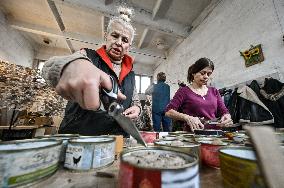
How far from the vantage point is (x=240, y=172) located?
1.01ft

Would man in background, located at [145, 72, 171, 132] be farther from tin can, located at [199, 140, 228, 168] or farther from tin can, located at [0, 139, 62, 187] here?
tin can, located at [0, 139, 62, 187]

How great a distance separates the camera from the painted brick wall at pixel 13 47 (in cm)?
506

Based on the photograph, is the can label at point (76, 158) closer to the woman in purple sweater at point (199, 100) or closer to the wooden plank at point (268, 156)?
Result: the wooden plank at point (268, 156)

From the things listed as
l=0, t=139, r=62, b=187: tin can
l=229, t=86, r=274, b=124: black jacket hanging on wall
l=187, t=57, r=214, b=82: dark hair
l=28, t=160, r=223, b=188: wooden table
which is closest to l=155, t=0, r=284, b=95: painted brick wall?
l=229, t=86, r=274, b=124: black jacket hanging on wall

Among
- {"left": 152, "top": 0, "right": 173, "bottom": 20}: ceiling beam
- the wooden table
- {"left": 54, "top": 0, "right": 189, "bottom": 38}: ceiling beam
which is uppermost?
{"left": 152, "top": 0, "right": 173, "bottom": 20}: ceiling beam

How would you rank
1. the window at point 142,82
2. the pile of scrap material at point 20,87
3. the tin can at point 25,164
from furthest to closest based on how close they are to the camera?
the window at point 142,82 < the pile of scrap material at point 20,87 < the tin can at point 25,164

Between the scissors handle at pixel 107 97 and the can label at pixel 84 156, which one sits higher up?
the scissors handle at pixel 107 97

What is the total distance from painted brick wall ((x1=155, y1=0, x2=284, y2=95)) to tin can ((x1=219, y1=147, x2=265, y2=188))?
100 inches

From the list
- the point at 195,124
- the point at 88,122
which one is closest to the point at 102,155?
the point at 88,122

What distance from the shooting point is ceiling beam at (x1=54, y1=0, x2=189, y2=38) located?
3.55 m

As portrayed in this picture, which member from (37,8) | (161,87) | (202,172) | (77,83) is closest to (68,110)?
(77,83)

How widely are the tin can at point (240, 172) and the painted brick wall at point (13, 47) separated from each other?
640 cm

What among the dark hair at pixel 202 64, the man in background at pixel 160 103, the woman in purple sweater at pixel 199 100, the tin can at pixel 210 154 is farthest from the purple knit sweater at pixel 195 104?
the man in background at pixel 160 103

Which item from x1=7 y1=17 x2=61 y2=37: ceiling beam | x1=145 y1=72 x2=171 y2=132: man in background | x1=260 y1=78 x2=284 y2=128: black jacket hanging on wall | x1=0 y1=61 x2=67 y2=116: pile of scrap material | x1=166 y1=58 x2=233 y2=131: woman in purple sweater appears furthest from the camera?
x1=7 y1=17 x2=61 y2=37: ceiling beam
